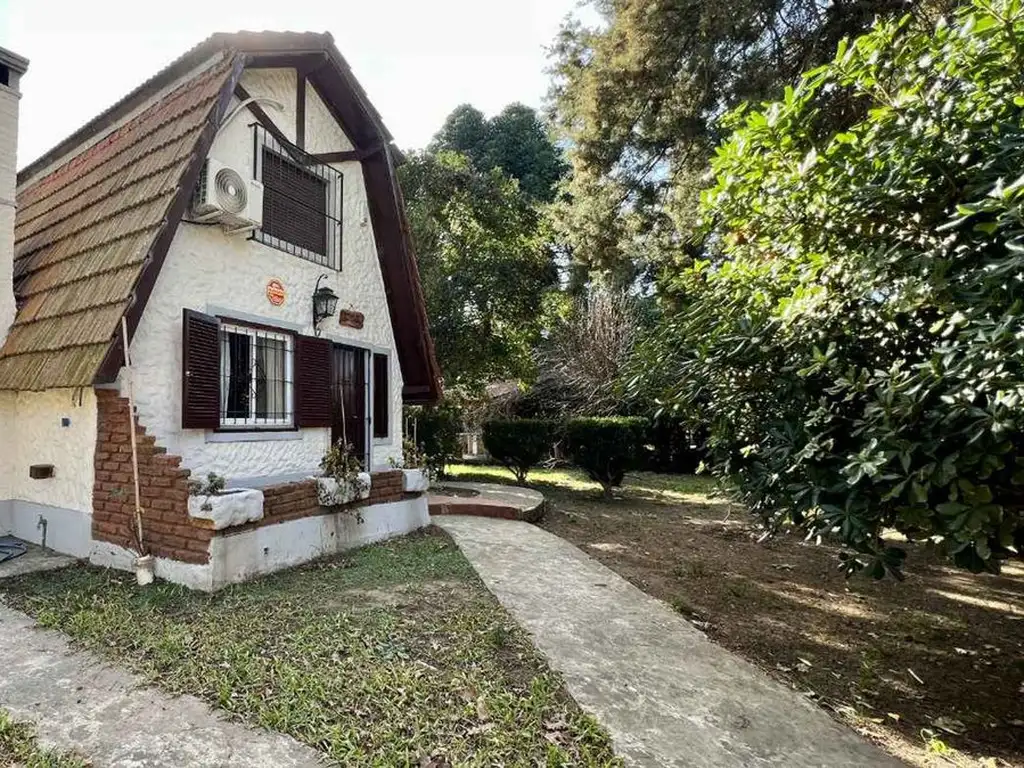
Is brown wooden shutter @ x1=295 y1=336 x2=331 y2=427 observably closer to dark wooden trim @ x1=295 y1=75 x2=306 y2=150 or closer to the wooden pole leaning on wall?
the wooden pole leaning on wall

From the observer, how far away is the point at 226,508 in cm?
531

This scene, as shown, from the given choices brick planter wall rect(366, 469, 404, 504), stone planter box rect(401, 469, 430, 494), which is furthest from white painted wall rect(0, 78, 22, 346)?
stone planter box rect(401, 469, 430, 494)

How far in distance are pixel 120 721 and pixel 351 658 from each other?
1347mm

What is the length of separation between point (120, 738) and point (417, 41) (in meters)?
9.81

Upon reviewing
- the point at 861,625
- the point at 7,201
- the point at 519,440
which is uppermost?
the point at 7,201

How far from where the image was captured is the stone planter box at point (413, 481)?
8.27 metres

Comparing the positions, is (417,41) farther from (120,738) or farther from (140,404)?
(120,738)

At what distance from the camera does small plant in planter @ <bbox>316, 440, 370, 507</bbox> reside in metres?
6.82

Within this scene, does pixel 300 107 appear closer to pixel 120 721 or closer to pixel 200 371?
pixel 200 371

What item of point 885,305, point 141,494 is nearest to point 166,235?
point 141,494

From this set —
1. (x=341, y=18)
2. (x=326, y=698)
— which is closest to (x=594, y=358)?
(x=341, y=18)

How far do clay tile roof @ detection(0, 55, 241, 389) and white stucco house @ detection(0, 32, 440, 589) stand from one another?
0.11 ft

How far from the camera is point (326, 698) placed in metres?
3.40

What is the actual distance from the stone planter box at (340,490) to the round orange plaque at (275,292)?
233 centimetres
